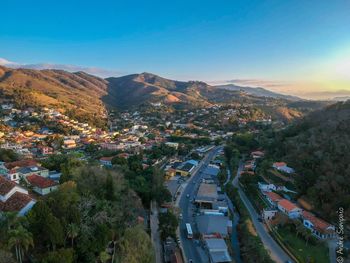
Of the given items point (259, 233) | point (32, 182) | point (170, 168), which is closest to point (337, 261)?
point (259, 233)

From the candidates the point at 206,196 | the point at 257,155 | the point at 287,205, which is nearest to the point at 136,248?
the point at 206,196

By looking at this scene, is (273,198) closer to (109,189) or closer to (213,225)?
(213,225)

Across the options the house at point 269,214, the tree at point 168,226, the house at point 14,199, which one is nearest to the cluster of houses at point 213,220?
the tree at point 168,226

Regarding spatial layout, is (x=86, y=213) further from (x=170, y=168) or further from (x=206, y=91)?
(x=206, y=91)

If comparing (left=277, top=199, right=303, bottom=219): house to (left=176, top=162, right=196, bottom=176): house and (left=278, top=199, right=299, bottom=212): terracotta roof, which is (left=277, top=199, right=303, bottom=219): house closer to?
(left=278, top=199, right=299, bottom=212): terracotta roof

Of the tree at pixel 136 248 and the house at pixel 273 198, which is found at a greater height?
the tree at pixel 136 248

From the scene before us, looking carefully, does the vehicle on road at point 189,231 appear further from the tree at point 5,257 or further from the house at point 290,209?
the tree at point 5,257
